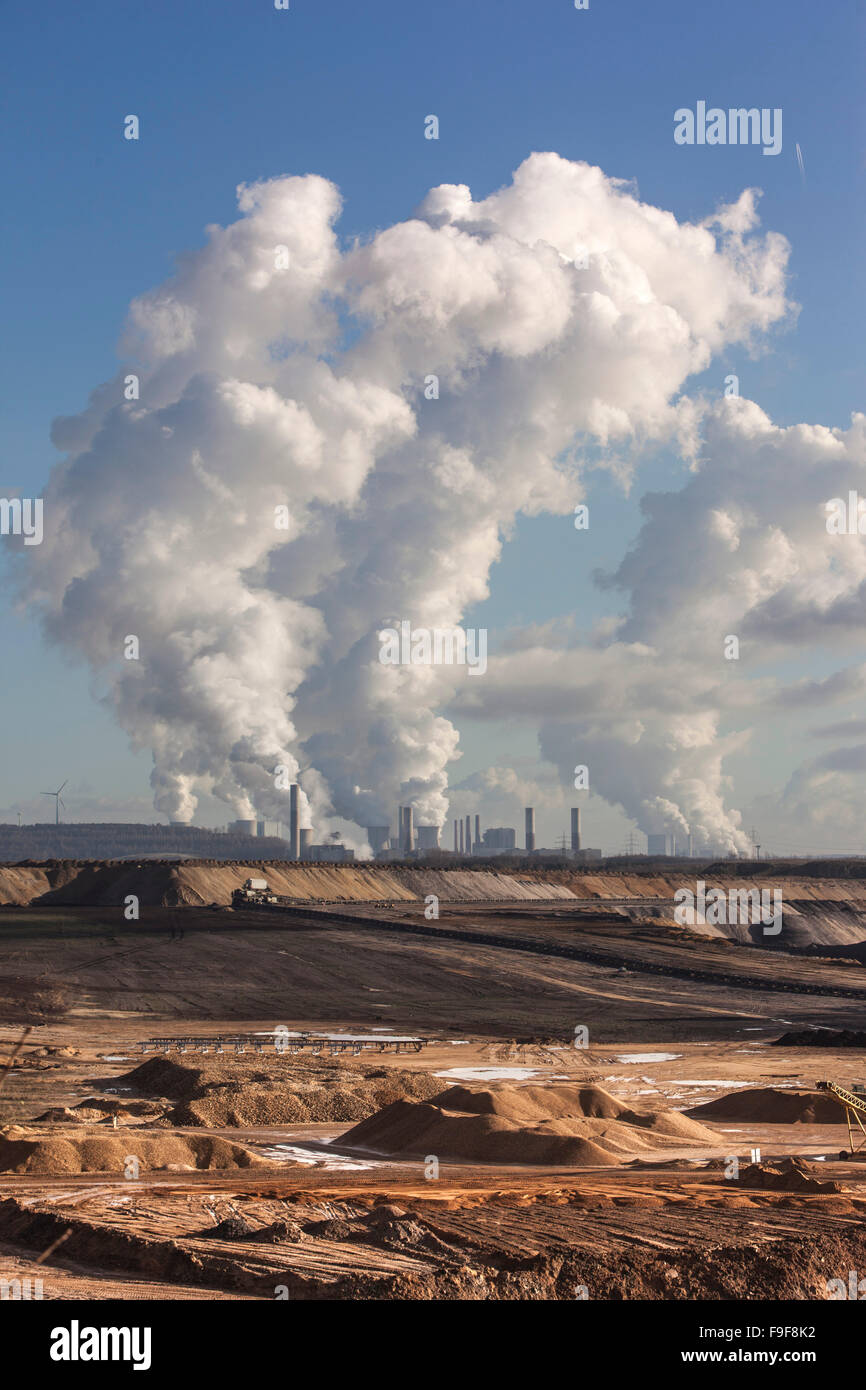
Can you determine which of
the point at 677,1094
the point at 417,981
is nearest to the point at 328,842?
the point at 417,981

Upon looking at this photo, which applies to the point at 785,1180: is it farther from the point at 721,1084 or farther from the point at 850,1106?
the point at 721,1084

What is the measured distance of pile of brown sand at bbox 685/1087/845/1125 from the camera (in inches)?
1264

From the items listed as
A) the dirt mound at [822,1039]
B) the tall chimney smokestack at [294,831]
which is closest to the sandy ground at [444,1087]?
the dirt mound at [822,1039]

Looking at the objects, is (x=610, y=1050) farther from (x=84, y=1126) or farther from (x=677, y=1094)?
(x=84, y=1126)

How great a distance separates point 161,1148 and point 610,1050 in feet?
82.5

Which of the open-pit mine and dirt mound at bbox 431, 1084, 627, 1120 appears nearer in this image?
the open-pit mine

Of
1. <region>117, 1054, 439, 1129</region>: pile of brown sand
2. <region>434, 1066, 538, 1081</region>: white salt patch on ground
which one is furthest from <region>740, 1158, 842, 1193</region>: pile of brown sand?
<region>434, 1066, 538, 1081</region>: white salt patch on ground

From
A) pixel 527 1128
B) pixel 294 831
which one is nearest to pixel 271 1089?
pixel 527 1128

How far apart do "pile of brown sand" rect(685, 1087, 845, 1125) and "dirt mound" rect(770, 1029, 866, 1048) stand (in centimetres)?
1496

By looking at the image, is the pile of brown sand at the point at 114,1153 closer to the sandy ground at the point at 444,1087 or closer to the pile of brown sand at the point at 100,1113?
the sandy ground at the point at 444,1087

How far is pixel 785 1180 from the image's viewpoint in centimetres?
2209

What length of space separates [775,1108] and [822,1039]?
16925mm

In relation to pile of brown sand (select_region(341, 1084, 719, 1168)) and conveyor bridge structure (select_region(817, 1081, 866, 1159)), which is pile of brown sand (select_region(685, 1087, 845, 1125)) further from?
pile of brown sand (select_region(341, 1084, 719, 1168))
